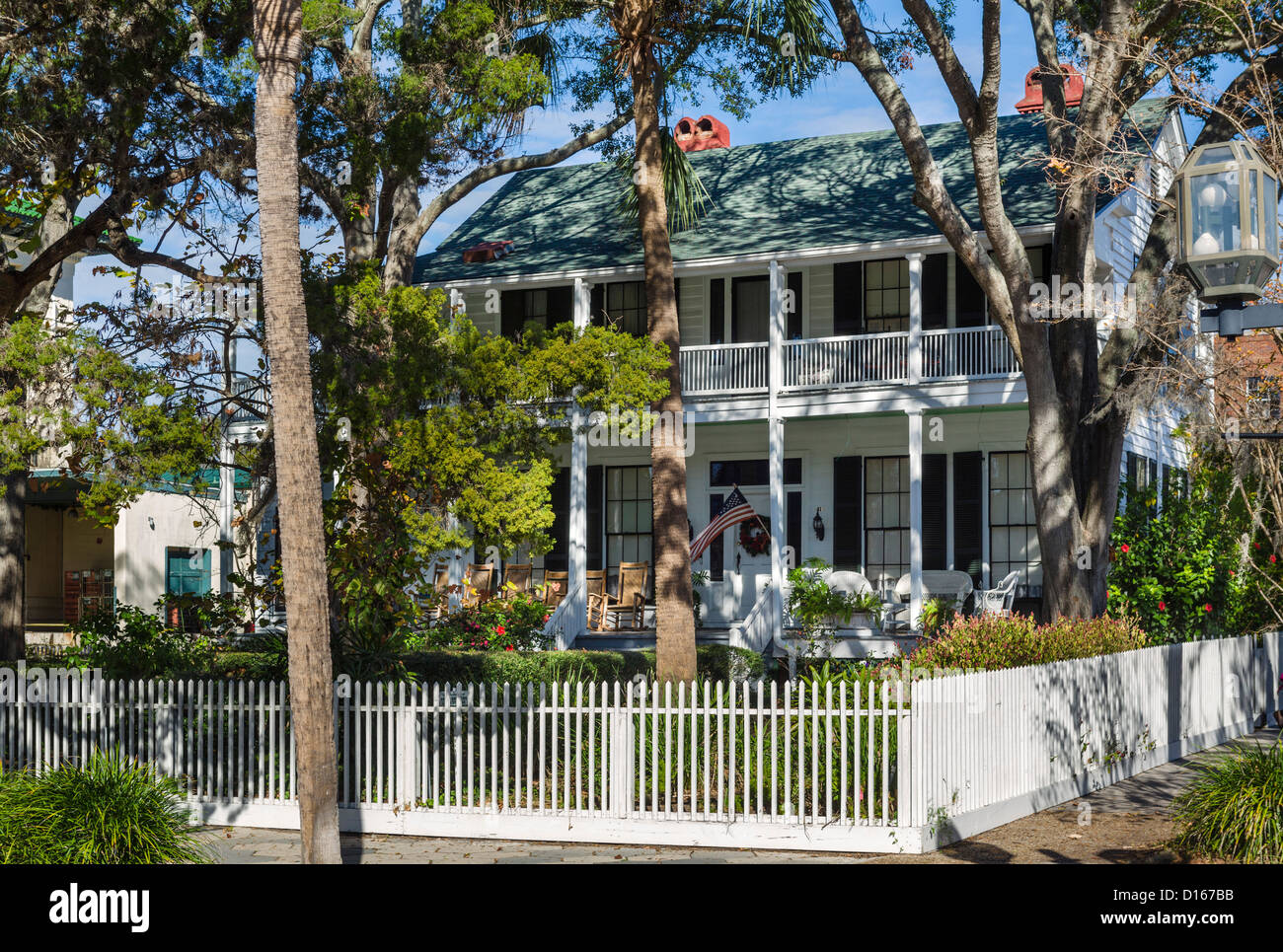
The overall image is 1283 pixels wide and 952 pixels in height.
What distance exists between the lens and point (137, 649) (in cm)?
1383

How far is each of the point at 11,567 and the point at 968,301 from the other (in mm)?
14552

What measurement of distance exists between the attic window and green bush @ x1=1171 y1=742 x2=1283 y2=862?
676 inches

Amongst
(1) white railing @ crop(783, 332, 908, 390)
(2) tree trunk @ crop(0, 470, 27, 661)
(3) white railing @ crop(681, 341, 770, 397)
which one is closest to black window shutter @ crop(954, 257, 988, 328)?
(1) white railing @ crop(783, 332, 908, 390)

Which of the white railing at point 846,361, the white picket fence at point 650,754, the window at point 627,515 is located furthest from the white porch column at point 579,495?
the white picket fence at point 650,754

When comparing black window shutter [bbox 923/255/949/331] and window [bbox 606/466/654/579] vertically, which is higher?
black window shutter [bbox 923/255/949/331]

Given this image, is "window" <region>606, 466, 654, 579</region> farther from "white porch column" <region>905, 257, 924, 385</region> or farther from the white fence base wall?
the white fence base wall

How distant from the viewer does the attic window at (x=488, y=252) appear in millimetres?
23594

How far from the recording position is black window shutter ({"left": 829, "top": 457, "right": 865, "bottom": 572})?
21.9 m

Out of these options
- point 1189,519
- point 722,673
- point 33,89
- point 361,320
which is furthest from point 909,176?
point 33,89

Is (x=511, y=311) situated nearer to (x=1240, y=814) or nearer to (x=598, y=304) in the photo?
(x=598, y=304)

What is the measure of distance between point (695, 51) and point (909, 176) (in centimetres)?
618

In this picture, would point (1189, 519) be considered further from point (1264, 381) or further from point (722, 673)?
point (722, 673)

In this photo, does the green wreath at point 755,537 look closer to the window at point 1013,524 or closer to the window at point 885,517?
the window at point 885,517

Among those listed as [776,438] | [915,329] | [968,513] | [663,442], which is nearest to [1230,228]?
[663,442]
